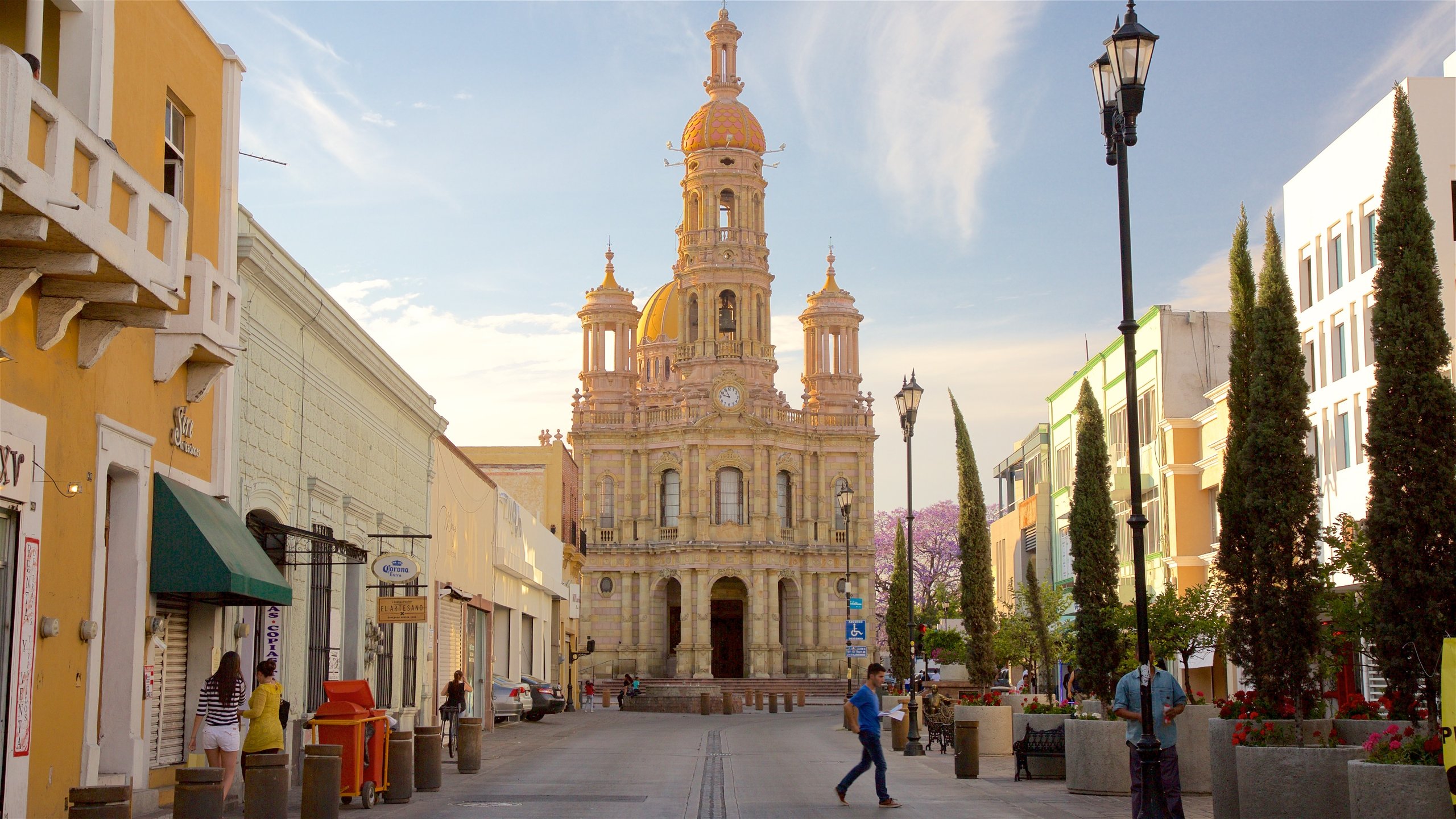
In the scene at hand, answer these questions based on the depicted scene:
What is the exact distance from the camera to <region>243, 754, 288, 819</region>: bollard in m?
13.0

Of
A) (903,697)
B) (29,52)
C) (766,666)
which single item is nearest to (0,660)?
(29,52)

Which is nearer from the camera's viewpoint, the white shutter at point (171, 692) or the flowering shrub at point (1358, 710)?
the flowering shrub at point (1358, 710)

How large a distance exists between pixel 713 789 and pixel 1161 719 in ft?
22.8

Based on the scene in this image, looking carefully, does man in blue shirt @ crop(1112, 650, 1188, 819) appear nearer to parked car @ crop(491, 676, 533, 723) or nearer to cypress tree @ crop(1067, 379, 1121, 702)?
cypress tree @ crop(1067, 379, 1121, 702)

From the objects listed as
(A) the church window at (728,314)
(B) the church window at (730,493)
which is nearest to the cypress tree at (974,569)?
(B) the church window at (730,493)

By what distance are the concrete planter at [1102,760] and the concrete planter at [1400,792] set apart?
21.9ft

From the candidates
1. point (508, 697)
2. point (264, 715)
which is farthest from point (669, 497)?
point (264, 715)

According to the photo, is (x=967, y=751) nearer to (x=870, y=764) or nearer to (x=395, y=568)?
(x=870, y=764)

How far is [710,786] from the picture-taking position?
2088cm

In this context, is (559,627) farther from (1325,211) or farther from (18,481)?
(18,481)

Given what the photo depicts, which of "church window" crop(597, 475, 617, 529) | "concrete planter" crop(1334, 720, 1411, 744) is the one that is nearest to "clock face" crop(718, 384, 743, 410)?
"church window" crop(597, 475, 617, 529)

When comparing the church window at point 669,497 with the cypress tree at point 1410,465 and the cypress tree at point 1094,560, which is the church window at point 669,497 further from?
the cypress tree at point 1410,465

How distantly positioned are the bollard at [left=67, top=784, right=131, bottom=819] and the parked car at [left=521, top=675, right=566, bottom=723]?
34423mm

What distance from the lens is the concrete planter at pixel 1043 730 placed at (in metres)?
21.5
